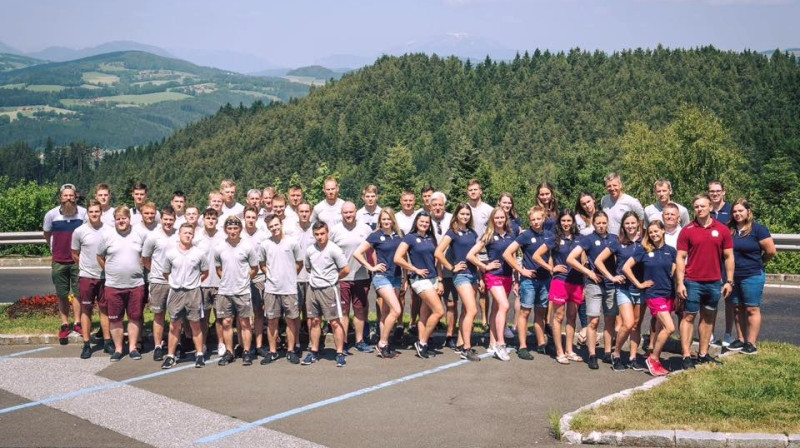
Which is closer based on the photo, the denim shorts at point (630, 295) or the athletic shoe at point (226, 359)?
the denim shorts at point (630, 295)

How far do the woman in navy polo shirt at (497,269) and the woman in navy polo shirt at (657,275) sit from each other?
1.65 m

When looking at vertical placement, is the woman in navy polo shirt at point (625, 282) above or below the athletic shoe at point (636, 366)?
above

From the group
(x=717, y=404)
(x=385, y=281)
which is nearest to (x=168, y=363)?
(x=385, y=281)

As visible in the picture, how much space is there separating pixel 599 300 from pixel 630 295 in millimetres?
399

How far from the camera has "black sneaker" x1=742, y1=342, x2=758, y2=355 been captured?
9.76 metres

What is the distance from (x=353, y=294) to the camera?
10727 millimetres

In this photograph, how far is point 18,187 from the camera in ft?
82.4

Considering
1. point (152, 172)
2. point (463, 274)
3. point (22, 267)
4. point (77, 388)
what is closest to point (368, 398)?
point (463, 274)

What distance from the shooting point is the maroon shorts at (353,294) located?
10594 mm

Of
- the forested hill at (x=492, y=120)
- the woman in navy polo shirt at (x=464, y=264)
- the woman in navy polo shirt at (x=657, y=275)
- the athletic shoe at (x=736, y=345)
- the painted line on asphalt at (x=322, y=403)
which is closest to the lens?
the painted line on asphalt at (x=322, y=403)

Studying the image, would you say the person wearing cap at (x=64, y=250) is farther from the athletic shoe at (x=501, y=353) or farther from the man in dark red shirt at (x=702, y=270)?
the man in dark red shirt at (x=702, y=270)

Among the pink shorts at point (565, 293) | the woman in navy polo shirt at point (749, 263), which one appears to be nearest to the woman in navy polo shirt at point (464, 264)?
the pink shorts at point (565, 293)

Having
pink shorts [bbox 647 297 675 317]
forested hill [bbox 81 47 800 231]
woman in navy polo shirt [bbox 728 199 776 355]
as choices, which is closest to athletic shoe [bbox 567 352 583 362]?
pink shorts [bbox 647 297 675 317]

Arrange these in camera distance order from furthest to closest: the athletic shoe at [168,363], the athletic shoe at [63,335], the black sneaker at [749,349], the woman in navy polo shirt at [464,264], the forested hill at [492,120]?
the forested hill at [492,120] < the athletic shoe at [63,335] < the woman in navy polo shirt at [464,264] < the athletic shoe at [168,363] < the black sneaker at [749,349]
